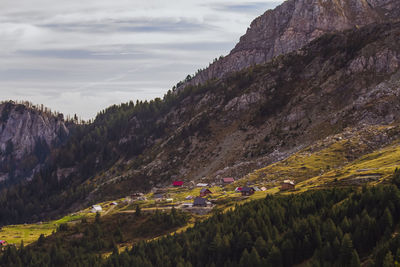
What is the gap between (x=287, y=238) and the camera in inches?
3492

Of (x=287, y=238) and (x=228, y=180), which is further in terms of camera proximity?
(x=228, y=180)

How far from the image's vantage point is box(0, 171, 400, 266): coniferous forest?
252 ft

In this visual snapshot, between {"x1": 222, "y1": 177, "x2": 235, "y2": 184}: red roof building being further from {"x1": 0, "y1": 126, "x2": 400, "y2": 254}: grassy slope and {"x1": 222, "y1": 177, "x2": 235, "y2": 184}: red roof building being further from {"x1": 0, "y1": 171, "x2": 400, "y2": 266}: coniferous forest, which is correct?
{"x1": 0, "y1": 171, "x2": 400, "y2": 266}: coniferous forest

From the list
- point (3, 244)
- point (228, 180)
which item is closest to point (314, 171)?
point (228, 180)

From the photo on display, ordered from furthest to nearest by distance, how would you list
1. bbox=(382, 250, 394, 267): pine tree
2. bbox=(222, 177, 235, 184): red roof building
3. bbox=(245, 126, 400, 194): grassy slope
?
bbox=(222, 177, 235, 184): red roof building < bbox=(245, 126, 400, 194): grassy slope < bbox=(382, 250, 394, 267): pine tree

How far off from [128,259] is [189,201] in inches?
2386

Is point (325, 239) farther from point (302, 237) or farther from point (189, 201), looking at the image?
point (189, 201)

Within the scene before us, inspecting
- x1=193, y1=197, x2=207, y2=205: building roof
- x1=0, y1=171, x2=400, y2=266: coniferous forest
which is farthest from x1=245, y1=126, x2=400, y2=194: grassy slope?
x1=193, y1=197, x2=207, y2=205: building roof

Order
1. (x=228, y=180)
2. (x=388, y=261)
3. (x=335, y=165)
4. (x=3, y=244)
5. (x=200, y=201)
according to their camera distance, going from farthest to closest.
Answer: (x=228, y=180), (x=3, y=244), (x=335, y=165), (x=200, y=201), (x=388, y=261)

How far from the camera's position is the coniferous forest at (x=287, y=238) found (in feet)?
252

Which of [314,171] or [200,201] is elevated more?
[314,171]

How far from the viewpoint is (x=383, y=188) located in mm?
91000

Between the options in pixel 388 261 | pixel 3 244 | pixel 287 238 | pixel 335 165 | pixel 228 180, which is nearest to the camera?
pixel 388 261

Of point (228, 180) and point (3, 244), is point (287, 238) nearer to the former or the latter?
point (228, 180)
